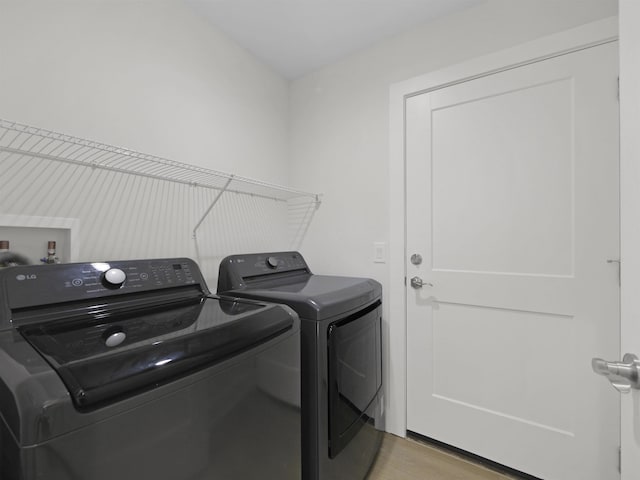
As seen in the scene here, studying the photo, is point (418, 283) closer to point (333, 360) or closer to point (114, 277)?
point (333, 360)

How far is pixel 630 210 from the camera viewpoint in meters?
0.66

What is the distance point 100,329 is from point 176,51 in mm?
1496

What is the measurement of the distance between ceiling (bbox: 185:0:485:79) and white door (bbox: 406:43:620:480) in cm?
46

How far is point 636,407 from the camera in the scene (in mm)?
609

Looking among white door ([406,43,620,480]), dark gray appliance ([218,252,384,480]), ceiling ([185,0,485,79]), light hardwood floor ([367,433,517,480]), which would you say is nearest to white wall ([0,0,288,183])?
ceiling ([185,0,485,79])

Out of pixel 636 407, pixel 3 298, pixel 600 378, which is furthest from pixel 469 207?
pixel 3 298

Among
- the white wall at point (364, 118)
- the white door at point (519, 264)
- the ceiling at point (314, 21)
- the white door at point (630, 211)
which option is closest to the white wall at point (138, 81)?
the ceiling at point (314, 21)

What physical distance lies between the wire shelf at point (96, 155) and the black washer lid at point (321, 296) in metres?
0.59

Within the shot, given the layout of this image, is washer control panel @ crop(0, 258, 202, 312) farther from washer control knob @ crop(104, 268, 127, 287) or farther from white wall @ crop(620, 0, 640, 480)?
white wall @ crop(620, 0, 640, 480)

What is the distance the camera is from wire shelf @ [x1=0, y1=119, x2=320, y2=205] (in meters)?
1.07

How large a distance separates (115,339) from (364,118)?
6.08 ft

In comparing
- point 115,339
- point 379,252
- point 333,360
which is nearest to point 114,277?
point 115,339

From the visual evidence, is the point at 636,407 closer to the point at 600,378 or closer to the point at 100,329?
the point at 600,378

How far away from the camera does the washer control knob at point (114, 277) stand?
3.45 ft
